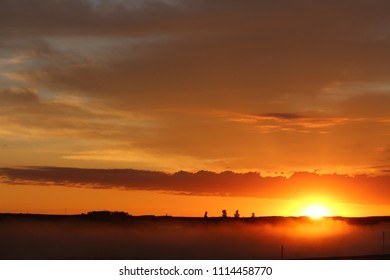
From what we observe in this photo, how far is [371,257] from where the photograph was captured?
78.2 m
